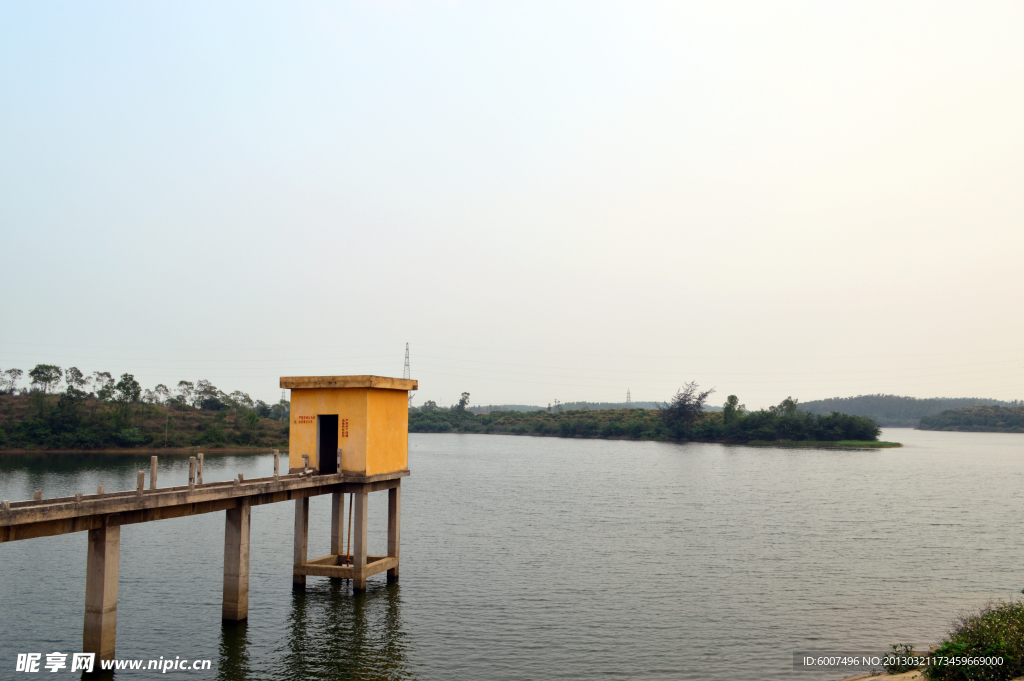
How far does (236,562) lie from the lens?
2136 centimetres

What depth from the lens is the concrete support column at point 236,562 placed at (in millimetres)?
21172

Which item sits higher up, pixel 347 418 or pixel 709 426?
pixel 347 418

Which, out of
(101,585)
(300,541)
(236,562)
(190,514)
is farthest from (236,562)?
(300,541)

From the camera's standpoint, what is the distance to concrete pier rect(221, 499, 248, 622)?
21.2 metres

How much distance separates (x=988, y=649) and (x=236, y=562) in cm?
1929

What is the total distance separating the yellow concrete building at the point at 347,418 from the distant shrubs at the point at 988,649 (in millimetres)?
17139

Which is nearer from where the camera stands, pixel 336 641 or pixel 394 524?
pixel 336 641

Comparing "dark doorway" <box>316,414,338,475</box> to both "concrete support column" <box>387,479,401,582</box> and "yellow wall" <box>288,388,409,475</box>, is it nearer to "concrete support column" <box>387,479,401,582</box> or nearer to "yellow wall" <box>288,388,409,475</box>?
"yellow wall" <box>288,388,409,475</box>

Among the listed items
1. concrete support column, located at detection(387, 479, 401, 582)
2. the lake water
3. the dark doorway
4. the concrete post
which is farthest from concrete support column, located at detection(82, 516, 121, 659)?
concrete support column, located at detection(387, 479, 401, 582)

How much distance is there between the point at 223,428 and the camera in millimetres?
115375

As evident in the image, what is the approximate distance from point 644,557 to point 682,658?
45.3 feet

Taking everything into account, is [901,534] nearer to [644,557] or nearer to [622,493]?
[644,557]

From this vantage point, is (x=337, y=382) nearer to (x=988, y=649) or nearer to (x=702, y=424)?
(x=988, y=649)

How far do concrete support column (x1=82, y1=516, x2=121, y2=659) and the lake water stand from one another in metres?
2.28
